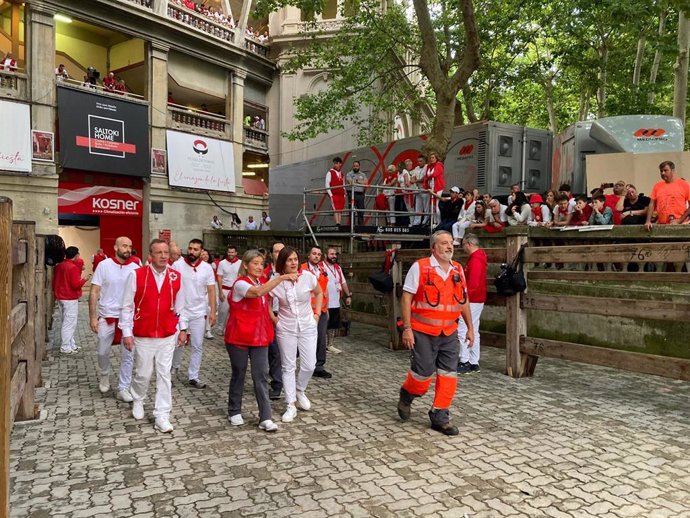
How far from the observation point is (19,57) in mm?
21047

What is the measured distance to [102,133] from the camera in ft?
70.2

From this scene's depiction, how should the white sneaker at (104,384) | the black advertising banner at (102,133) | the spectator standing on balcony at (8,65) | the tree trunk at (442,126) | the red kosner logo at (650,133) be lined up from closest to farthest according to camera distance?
1. the white sneaker at (104,384)
2. the red kosner logo at (650,133)
3. the tree trunk at (442,126)
4. the spectator standing on balcony at (8,65)
5. the black advertising banner at (102,133)

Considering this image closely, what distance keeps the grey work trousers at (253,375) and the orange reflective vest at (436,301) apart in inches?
63.2

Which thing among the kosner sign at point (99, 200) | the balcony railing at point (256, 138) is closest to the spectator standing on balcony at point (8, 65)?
the kosner sign at point (99, 200)

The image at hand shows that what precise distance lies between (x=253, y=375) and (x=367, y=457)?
154 cm

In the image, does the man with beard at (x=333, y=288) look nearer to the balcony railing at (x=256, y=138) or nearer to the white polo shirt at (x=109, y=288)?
the white polo shirt at (x=109, y=288)

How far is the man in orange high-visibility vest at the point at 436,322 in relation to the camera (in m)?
5.49

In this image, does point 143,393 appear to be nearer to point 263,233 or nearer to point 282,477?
point 282,477

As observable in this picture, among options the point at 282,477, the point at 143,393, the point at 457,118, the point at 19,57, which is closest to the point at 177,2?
the point at 19,57

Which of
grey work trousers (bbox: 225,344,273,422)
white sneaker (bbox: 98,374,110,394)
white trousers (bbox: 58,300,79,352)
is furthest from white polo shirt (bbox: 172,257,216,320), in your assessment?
white trousers (bbox: 58,300,79,352)

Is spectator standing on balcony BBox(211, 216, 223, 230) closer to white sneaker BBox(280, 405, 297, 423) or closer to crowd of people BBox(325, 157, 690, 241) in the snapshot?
crowd of people BBox(325, 157, 690, 241)

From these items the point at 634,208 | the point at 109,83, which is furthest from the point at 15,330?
the point at 109,83

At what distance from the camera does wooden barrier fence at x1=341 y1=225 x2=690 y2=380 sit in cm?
613

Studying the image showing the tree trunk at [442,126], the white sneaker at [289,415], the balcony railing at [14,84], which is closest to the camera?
the white sneaker at [289,415]
